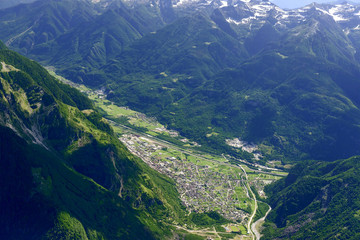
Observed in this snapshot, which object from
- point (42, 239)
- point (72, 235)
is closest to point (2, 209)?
point (42, 239)

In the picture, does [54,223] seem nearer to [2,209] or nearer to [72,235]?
[72,235]

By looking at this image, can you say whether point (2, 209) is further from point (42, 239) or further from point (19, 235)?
point (42, 239)

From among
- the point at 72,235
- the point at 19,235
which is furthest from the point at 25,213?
the point at 72,235

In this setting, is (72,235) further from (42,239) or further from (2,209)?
(2,209)

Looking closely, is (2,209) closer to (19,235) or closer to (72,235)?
(19,235)

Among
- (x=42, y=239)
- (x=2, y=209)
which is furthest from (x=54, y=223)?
(x=2, y=209)
